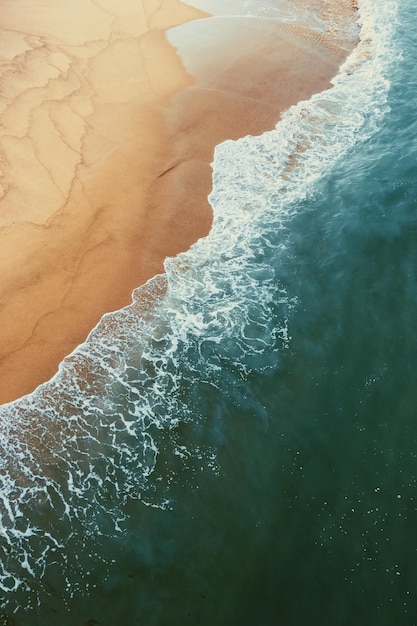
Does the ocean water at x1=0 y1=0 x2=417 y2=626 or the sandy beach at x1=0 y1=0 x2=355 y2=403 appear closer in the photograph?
the ocean water at x1=0 y1=0 x2=417 y2=626

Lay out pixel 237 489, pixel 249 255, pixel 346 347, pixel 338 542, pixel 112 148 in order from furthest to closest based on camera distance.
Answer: pixel 112 148
pixel 249 255
pixel 346 347
pixel 237 489
pixel 338 542

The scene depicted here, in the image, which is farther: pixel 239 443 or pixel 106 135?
pixel 106 135

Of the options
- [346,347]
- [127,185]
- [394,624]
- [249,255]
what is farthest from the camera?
[127,185]

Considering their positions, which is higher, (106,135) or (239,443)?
(106,135)

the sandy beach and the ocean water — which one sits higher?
the sandy beach

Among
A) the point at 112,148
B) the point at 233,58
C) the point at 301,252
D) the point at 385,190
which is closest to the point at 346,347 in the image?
the point at 301,252

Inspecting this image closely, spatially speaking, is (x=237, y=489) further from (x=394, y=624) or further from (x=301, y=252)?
(x=301, y=252)
